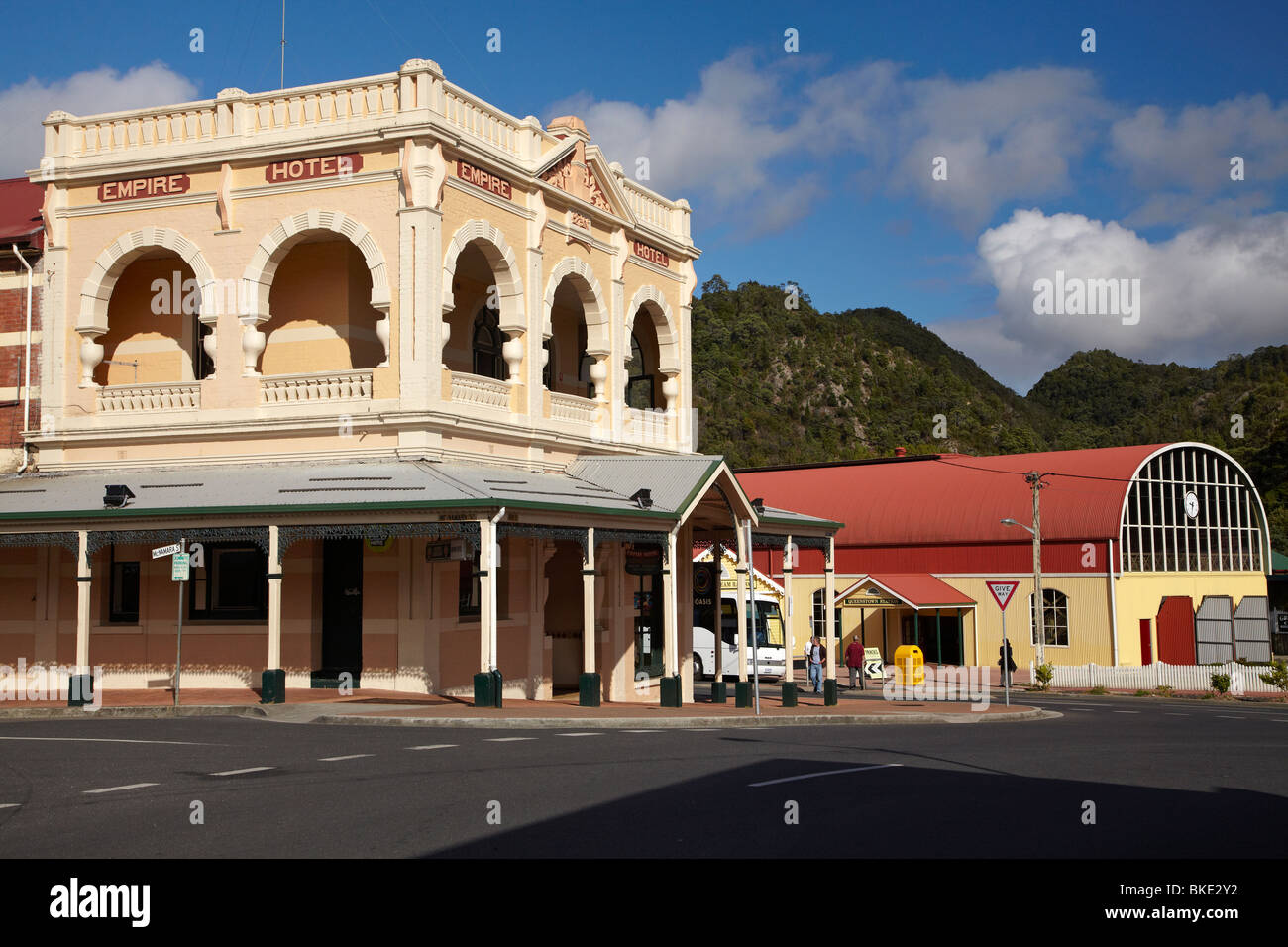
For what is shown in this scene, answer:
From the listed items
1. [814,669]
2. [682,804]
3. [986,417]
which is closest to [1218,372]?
[986,417]

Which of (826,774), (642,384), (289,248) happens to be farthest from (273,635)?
(642,384)

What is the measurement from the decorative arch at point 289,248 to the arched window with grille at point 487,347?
3504mm

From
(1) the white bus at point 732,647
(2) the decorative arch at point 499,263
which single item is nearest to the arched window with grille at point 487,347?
(2) the decorative arch at point 499,263

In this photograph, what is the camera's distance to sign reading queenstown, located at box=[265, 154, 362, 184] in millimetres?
22766

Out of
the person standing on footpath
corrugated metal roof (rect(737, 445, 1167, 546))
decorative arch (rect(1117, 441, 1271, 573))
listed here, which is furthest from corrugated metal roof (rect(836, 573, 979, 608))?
Result: the person standing on footpath

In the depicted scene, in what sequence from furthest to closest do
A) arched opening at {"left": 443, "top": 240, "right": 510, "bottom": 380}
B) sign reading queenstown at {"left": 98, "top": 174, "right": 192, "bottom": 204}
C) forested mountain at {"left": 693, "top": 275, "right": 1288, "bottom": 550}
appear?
1. forested mountain at {"left": 693, "top": 275, "right": 1288, "bottom": 550}
2. arched opening at {"left": 443, "top": 240, "right": 510, "bottom": 380}
3. sign reading queenstown at {"left": 98, "top": 174, "right": 192, "bottom": 204}

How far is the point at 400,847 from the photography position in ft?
29.3

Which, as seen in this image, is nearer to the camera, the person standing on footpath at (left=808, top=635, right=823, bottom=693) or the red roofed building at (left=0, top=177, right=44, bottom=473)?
the red roofed building at (left=0, top=177, right=44, bottom=473)

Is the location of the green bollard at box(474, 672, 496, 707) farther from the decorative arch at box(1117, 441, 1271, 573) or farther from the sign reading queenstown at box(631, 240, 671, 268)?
the decorative arch at box(1117, 441, 1271, 573)

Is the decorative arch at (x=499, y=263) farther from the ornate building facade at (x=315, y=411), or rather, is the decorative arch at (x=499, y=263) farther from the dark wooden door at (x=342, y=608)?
the dark wooden door at (x=342, y=608)

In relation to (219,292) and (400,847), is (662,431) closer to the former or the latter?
(219,292)

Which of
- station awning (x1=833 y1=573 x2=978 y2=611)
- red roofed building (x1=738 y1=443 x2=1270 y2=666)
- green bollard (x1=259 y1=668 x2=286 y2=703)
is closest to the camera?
green bollard (x1=259 y1=668 x2=286 y2=703)

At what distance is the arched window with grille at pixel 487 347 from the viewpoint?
26.5 meters

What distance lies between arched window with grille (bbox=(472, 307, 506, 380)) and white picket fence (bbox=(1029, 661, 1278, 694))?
22363mm
